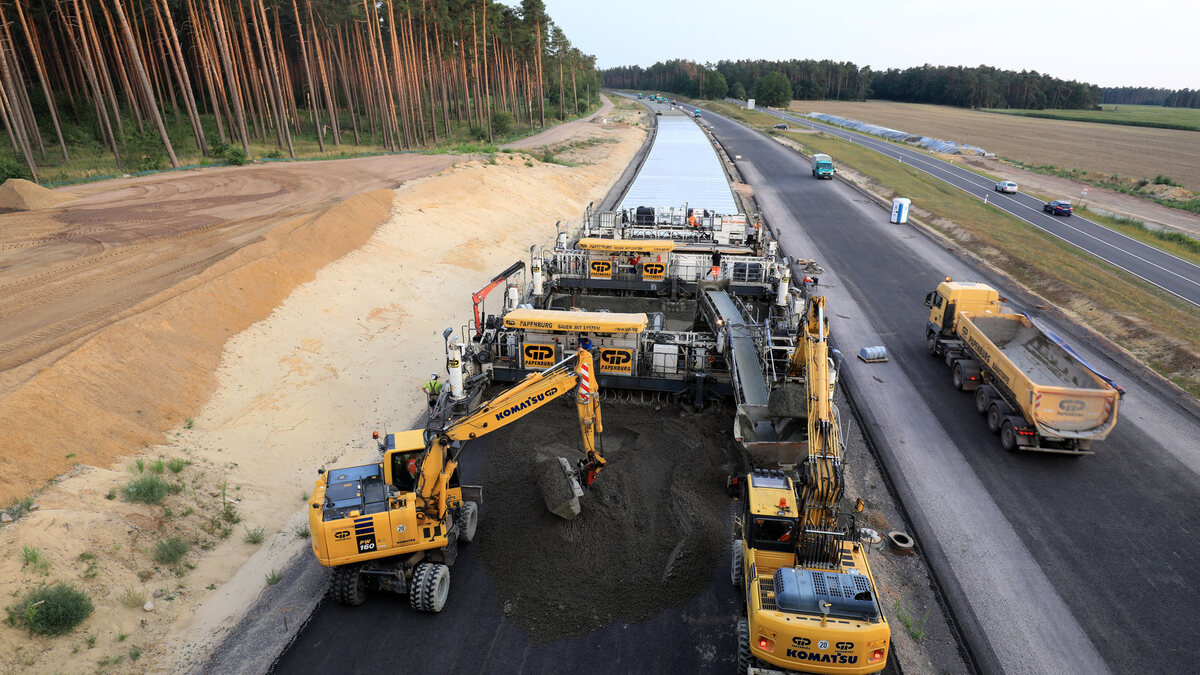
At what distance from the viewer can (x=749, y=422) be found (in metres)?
16.8

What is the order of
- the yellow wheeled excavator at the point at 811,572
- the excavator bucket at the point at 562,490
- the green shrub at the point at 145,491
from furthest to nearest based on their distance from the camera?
the excavator bucket at the point at 562,490 → the green shrub at the point at 145,491 → the yellow wheeled excavator at the point at 811,572

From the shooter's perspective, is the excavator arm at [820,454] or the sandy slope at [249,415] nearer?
the excavator arm at [820,454]

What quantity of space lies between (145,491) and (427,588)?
24.6 feet

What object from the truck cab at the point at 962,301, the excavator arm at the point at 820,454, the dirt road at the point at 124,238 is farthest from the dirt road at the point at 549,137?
the excavator arm at the point at 820,454

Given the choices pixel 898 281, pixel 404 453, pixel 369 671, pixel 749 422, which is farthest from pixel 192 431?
pixel 898 281

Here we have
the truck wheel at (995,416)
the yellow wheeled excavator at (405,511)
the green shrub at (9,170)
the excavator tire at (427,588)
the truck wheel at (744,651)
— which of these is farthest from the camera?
the green shrub at (9,170)

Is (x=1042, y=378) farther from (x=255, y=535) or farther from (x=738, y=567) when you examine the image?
(x=255, y=535)

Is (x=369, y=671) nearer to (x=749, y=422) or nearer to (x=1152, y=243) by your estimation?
(x=749, y=422)

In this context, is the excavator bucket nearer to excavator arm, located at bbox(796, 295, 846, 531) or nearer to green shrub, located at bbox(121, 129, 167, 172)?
excavator arm, located at bbox(796, 295, 846, 531)

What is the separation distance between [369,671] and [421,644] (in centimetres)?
98

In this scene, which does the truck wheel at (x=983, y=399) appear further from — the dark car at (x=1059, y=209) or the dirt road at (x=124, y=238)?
the dark car at (x=1059, y=209)

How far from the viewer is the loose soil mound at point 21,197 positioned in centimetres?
3341

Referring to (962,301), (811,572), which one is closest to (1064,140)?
(962,301)

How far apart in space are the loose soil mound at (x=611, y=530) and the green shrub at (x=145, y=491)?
742 cm
